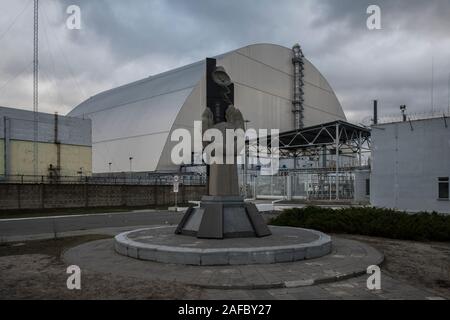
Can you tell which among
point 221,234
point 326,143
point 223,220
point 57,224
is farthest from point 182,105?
→ point 221,234

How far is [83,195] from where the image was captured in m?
35.5

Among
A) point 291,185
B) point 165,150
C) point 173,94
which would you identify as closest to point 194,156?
point 165,150

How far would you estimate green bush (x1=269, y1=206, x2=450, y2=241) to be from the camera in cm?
1413

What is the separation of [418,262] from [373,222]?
17.6 feet

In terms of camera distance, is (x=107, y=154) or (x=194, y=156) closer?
(x=194, y=156)

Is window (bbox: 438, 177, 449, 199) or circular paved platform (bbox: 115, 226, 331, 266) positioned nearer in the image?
circular paved platform (bbox: 115, 226, 331, 266)

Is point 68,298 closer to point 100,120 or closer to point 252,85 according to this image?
point 252,85

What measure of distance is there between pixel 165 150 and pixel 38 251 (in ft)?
135

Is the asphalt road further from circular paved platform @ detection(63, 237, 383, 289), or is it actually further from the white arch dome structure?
the white arch dome structure

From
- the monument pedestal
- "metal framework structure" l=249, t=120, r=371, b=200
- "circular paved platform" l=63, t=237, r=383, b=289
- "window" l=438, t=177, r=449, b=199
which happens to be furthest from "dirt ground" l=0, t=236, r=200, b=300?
"metal framework structure" l=249, t=120, r=371, b=200

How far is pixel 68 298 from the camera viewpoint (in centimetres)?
668

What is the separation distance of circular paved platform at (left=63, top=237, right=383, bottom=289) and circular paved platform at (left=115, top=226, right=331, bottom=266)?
0.18 m

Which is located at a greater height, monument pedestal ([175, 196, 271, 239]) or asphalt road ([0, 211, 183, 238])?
A: monument pedestal ([175, 196, 271, 239])

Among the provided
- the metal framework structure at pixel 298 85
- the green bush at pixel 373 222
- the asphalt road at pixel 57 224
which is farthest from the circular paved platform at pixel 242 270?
the metal framework structure at pixel 298 85
